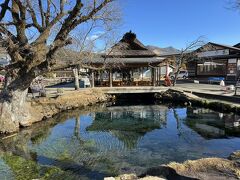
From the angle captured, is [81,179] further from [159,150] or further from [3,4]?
[3,4]

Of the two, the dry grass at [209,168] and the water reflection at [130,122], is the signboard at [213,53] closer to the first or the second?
the water reflection at [130,122]

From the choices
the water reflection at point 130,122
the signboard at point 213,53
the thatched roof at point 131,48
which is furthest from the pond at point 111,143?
the signboard at point 213,53

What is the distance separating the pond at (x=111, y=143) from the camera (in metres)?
8.84

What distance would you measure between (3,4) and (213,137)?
12275mm

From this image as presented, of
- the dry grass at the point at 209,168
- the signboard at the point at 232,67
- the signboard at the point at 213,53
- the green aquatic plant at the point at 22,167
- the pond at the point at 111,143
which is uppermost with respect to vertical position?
the signboard at the point at 213,53

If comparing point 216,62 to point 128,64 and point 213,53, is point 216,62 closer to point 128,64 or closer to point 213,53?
point 213,53

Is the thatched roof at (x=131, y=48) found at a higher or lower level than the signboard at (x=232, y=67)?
higher

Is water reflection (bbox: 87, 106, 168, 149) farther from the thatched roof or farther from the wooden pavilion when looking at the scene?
the thatched roof

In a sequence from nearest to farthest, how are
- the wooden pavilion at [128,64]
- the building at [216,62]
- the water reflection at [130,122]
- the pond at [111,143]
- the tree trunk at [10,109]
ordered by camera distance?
the pond at [111,143], the tree trunk at [10,109], the water reflection at [130,122], the wooden pavilion at [128,64], the building at [216,62]

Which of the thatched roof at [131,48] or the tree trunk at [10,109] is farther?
the thatched roof at [131,48]

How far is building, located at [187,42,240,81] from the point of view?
3208 centimetres

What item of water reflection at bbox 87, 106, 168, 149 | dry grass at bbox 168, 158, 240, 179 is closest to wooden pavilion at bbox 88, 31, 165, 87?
water reflection at bbox 87, 106, 168, 149

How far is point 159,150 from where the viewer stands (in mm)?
10828

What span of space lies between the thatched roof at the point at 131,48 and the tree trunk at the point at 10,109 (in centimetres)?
1799
